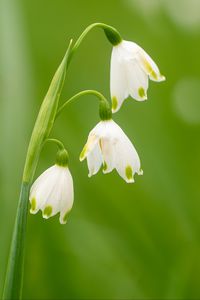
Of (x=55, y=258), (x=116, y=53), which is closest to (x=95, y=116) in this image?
(x=55, y=258)

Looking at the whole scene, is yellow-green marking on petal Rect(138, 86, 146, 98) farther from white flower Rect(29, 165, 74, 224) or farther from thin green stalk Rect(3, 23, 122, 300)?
white flower Rect(29, 165, 74, 224)

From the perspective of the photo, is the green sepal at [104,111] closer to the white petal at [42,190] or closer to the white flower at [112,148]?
the white flower at [112,148]

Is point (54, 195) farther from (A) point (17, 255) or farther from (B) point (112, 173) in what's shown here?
(B) point (112, 173)

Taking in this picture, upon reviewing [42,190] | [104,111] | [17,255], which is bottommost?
[17,255]

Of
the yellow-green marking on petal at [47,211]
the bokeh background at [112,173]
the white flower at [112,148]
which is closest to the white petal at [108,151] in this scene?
the white flower at [112,148]

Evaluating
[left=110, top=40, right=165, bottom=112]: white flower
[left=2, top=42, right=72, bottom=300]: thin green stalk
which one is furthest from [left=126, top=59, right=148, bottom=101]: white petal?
[left=2, top=42, right=72, bottom=300]: thin green stalk

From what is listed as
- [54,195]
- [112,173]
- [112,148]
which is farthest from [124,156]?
[112,173]
